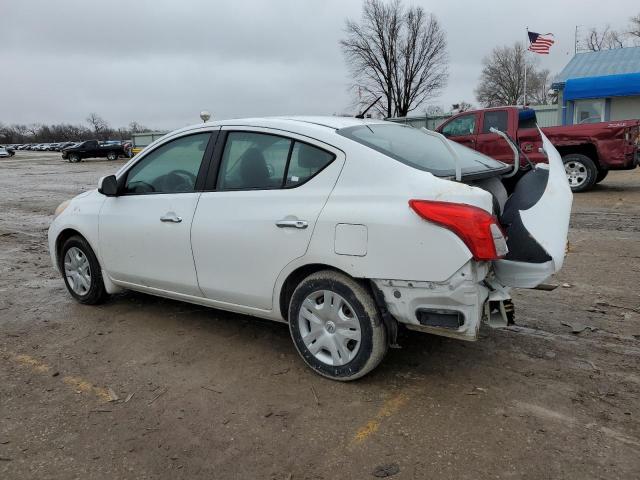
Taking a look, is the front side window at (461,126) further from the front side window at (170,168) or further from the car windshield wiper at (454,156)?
the front side window at (170,168)

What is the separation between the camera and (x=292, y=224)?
335 cm

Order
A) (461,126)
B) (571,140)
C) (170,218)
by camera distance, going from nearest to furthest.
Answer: (170,218), (571,140), (461,126)

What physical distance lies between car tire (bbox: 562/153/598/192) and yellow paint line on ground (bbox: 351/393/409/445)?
9940mm

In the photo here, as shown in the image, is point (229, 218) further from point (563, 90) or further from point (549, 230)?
point (563, 90)

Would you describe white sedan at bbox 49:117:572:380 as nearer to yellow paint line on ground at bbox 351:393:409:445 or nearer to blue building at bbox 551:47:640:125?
yellow paint line on ground at bbox 351:393:409:445

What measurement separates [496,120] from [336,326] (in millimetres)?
9473

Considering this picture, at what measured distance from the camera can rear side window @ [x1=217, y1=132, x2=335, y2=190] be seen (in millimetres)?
3473

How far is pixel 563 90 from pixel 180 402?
1004 inches

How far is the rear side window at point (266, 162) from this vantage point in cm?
347

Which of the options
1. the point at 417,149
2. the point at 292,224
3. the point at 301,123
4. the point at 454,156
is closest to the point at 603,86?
the point at 417,149

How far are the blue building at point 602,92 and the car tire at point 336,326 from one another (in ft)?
76.5

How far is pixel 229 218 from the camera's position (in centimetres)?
370

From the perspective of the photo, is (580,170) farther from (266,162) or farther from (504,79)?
(504,79)

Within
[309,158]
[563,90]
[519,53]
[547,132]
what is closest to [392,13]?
[519,53]
